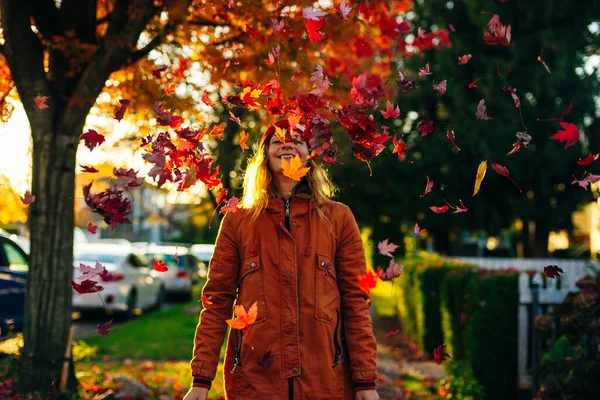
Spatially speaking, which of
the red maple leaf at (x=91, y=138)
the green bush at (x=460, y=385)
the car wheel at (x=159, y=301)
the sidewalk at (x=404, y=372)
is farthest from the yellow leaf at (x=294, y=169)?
the car wheel at (x=159, y=301)

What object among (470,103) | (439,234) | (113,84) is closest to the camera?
(113,84)

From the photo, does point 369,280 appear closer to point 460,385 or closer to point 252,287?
point 252,287

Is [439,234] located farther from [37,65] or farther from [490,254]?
[37,65]

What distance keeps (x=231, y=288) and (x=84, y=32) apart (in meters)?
3.57

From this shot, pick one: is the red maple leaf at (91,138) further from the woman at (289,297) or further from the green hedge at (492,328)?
the green hedge at (492,328)

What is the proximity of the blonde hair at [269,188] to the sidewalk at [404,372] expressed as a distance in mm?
3448

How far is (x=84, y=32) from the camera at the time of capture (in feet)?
19.4

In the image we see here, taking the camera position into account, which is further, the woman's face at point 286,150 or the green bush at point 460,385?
the green bush at point 460,385

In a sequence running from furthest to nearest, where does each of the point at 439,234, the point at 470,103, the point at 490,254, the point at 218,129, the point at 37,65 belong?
1. the point at 490,254
2. the point at 439,234
3. the point at 470,103
4. the point at 37,65
5. the point at 218,129

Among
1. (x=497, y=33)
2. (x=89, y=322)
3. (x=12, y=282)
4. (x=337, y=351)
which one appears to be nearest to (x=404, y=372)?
(x=12, y=282)

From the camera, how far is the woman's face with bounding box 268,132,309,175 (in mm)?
3211

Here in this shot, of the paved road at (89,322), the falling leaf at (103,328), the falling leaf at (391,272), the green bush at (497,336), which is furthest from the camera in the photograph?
the paved road at (89,322)

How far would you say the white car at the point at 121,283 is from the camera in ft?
→ 43.1

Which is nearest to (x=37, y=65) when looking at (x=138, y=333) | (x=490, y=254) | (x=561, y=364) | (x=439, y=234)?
(x=561, y=364)
